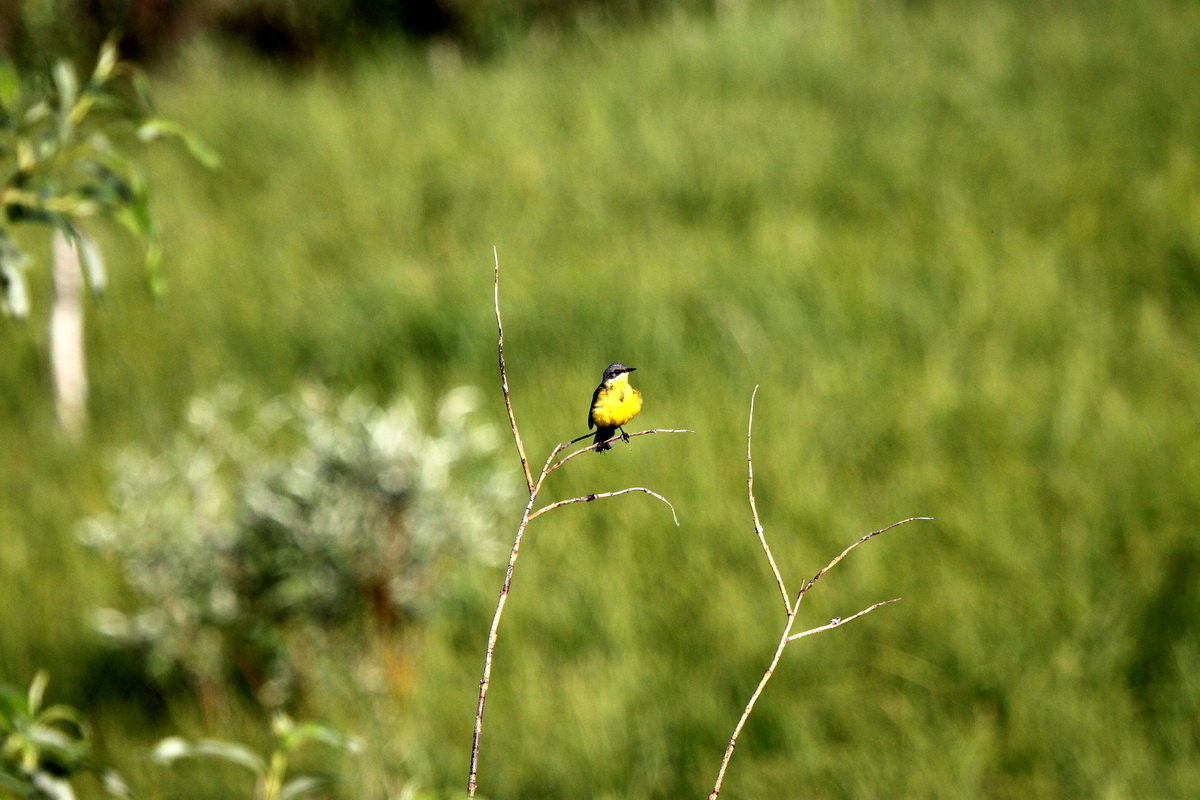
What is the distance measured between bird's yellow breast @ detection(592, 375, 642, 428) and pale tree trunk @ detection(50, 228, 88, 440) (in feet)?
14.4

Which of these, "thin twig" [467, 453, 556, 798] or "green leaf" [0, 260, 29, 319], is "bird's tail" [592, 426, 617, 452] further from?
"green leaf" [0, 260, 29, 319]

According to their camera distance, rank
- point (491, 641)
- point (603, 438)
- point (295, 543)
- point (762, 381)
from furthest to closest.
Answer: point (762, 381) < point (295, 543) < point (603, 438) < point (491, 641)

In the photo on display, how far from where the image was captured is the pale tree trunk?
4688 mm

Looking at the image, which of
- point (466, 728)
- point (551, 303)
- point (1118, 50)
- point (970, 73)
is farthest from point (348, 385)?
point (1118, 50)

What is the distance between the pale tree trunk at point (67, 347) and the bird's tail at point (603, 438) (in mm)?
4410

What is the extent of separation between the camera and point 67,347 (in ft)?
16.0

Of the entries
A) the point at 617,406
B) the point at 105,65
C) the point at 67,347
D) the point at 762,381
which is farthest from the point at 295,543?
the point at 617,406

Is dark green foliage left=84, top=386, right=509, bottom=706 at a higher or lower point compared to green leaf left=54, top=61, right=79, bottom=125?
lower

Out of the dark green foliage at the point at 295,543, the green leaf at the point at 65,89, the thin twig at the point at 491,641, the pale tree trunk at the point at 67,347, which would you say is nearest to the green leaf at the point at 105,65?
the green leaf at the point at 65,89

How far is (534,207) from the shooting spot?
5312 mm

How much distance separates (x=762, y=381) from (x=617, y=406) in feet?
9.84

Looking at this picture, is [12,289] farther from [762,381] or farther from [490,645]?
[762,381]

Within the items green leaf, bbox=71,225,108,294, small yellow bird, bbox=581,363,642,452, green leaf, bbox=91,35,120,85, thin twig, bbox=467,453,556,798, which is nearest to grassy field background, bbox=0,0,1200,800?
green leaf, bbox=71,225,108,294

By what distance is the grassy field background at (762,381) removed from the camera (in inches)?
109
